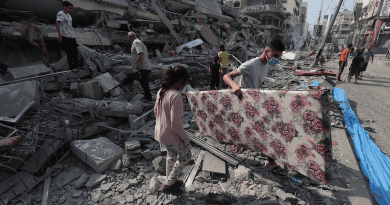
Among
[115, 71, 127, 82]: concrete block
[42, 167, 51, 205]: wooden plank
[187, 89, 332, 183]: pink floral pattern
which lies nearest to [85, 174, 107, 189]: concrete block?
[42, 167, 51, 205]: wooden plank

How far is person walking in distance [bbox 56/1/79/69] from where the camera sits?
182 inches

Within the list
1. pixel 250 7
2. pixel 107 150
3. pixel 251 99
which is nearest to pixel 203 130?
pixel 251 99

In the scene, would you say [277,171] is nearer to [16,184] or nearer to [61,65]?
[16,184]

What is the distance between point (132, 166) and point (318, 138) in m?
2.67

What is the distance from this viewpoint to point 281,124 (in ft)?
6.99

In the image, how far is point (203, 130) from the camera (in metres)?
3.34

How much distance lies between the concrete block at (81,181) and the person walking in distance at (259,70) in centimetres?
256

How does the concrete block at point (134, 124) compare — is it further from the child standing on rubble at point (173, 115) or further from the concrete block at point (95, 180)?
the child standing on rubble at point (173, 115)

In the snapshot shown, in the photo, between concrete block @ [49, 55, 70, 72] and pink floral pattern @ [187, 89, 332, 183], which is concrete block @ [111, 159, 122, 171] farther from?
concrete block @ [49, 55, 70, 72]

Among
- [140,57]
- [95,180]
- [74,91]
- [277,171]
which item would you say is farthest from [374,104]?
[74,91]

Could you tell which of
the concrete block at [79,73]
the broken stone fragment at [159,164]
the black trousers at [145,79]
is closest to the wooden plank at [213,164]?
the broken stone fragment at [159,164]

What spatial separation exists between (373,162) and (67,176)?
5300 mm

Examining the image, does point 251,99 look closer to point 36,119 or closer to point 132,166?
point 132,166

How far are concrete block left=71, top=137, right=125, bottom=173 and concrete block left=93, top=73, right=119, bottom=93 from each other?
2.19m
